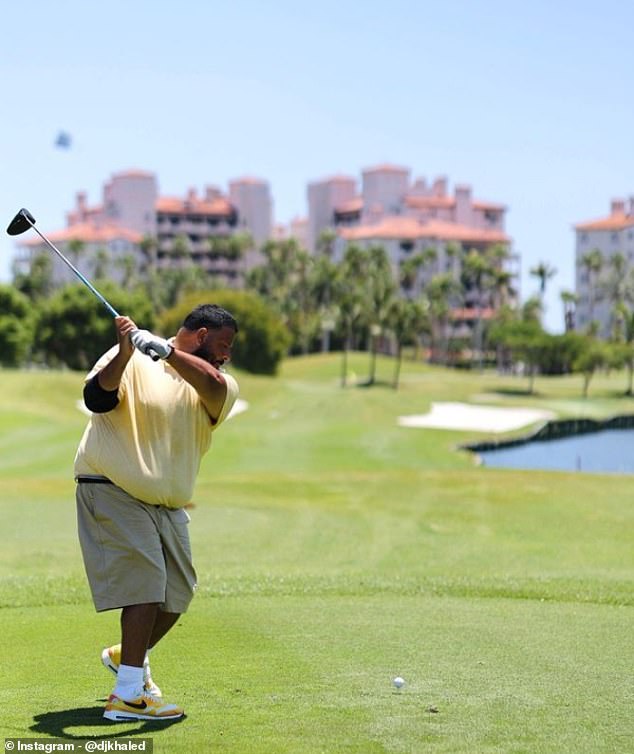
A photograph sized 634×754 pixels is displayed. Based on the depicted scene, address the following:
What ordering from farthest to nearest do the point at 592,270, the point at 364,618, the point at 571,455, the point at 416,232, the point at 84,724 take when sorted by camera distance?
the point at 416,232 < the point at 592,270 < the point at 571,455 < the point at 364,618 < the point at 84,724

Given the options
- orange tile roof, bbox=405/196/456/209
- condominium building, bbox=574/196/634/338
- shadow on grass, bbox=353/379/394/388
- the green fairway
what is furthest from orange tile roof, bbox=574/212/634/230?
the green fairway

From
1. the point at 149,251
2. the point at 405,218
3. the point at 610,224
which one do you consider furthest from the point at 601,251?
the point at 149,251

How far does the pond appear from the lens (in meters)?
45.4

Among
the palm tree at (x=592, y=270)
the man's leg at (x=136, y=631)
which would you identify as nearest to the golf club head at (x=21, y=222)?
the man's leg at (x=136, y=631)

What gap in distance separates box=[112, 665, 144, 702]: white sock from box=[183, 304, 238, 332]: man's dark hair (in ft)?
5.42

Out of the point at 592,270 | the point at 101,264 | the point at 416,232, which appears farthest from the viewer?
the point at 416,232

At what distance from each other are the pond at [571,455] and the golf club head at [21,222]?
34.5 m

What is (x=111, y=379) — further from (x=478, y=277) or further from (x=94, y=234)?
(x=94, y=234)

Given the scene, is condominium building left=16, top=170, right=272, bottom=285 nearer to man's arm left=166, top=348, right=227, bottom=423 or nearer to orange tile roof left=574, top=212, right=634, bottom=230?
orange tile roof left=574, top=212, right=634, bottom=230

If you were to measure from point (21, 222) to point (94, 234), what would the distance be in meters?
168

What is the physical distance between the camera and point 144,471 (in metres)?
6.67

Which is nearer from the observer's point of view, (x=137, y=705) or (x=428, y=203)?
(x=137, y=705)

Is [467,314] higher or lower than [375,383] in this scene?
higher

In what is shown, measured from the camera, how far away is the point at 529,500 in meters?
21.1
